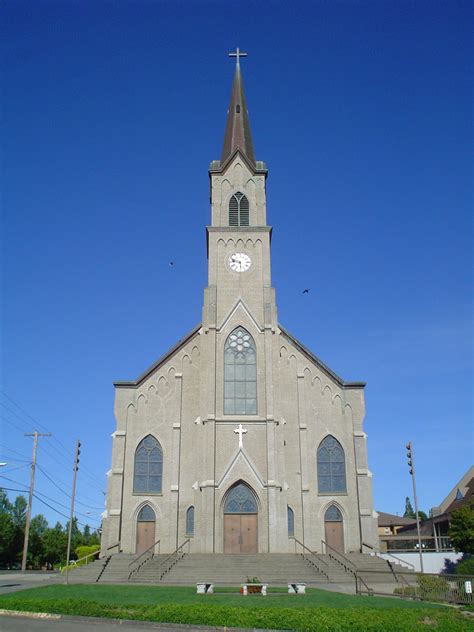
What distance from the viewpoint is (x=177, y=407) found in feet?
120

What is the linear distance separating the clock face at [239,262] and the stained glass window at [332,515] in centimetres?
1567

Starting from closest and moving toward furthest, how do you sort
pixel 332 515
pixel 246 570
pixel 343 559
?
1. pixel 246 570
2. pixel 343 559
3. pixel 332 515

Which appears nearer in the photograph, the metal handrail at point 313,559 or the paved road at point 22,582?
the paved road at point 22,582

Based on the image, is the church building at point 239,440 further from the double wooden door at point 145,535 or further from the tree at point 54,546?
the tree at point 54,546

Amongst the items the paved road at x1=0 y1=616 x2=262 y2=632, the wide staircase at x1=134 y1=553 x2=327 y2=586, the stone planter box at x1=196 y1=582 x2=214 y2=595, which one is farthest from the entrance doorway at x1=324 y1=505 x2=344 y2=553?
the paved road at x1=0 y1=616 x2=262 y2=632

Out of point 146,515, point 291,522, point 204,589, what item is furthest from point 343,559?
point 204,589

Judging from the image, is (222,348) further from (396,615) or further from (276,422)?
(396,615)

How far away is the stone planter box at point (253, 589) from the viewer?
828 inches

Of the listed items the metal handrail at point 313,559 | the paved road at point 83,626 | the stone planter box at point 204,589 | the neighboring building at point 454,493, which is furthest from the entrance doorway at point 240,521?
the neighboring building at point 454,493

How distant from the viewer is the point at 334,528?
34.9 meters

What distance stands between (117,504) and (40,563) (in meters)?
37.3

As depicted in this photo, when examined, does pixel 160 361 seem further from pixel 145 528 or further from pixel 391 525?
pixel 391 525

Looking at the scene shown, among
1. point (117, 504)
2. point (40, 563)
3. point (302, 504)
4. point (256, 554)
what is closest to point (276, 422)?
point (302, 504)

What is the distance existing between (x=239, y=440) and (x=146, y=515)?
688 cm
